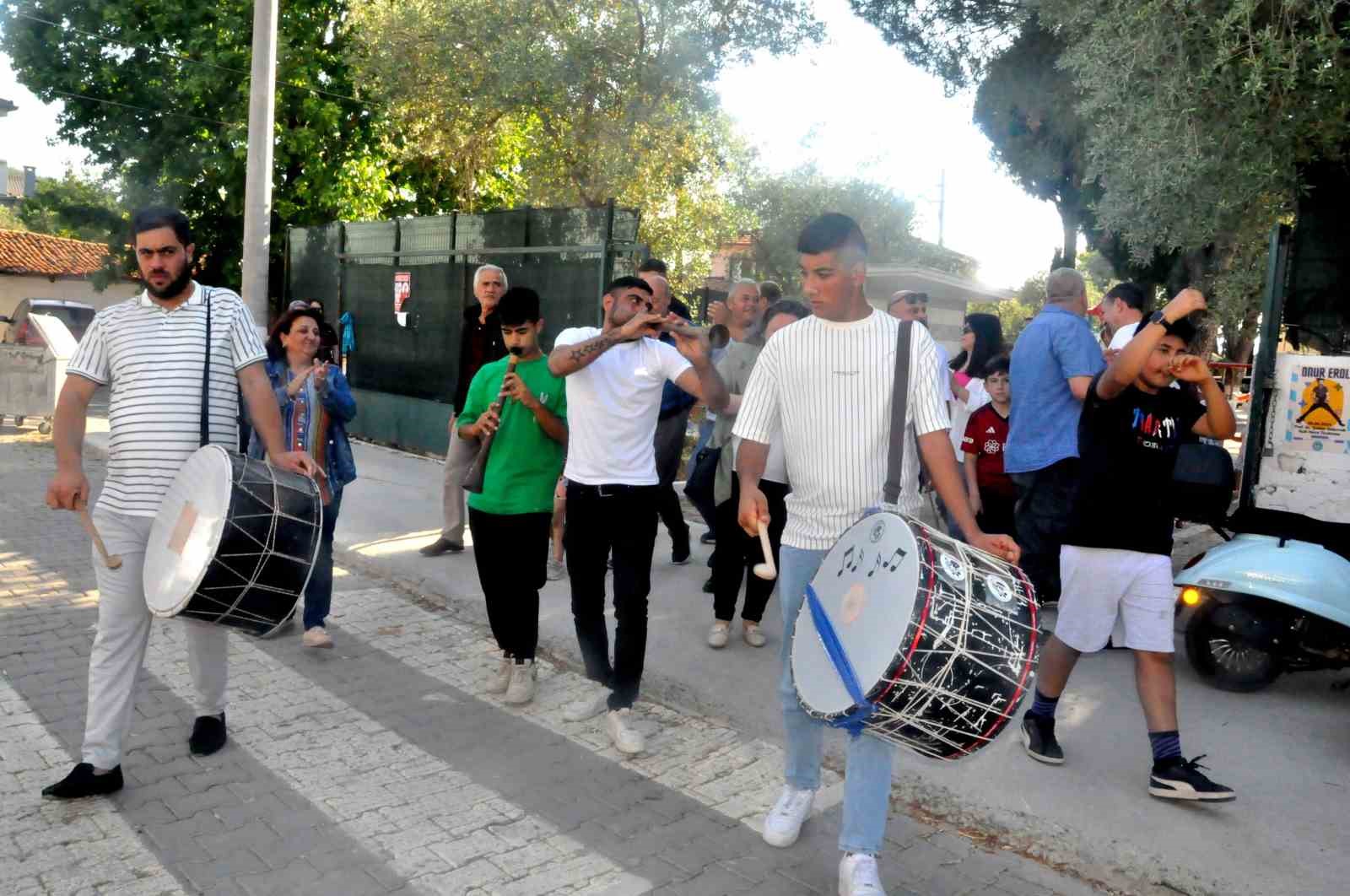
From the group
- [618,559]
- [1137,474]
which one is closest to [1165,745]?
[1137,474]

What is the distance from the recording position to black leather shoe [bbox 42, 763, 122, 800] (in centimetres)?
407

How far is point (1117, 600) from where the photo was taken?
14.3 feet

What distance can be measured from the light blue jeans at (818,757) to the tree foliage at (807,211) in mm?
33495

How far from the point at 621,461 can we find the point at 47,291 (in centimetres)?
5183

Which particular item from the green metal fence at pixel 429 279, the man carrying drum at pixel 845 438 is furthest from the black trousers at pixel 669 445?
the green metal fence at pixel 429 279

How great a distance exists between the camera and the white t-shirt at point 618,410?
4.77 metres

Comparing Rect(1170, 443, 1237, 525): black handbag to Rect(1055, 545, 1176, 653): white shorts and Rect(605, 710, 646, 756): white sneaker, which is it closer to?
Rect(1055, 545, 1176, 653): white shorts

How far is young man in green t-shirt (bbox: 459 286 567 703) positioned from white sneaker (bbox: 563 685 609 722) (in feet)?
1.45

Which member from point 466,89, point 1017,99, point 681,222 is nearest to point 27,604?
point 1017,99

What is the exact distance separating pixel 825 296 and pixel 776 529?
2.73 metres

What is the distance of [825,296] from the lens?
11.8ft

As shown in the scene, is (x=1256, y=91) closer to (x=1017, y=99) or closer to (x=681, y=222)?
(x=1017, y=99)

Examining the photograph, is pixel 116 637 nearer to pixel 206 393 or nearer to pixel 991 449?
pixel 206 393

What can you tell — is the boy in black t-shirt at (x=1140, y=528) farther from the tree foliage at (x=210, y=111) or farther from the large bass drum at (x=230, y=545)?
the tree foliage at (x=210, y=111)
